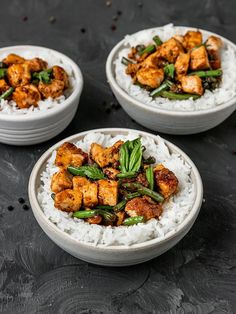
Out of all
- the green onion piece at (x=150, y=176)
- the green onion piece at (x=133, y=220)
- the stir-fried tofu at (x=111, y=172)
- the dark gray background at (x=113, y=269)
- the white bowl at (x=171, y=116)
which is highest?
the green onion piece at (x=150, y=176)

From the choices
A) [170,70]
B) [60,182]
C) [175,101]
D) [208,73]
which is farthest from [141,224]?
[208,73]

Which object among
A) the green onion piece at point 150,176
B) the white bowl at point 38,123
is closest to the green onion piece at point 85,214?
the green onion piece at point 150,176

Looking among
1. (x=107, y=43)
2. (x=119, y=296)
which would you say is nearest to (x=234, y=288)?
(x=119, y=296)

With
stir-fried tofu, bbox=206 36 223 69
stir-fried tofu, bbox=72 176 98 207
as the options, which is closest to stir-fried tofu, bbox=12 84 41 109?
stir-fried tofu, bbox=72 176 98 207

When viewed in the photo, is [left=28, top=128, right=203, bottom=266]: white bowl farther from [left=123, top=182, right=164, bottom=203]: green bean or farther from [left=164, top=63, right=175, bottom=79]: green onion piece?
[left=164, top=63, right=175, bottom=79]: green onion piece

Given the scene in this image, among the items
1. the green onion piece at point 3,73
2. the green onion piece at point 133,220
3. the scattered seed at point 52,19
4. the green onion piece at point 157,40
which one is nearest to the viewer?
the green onion piece at point 133,220

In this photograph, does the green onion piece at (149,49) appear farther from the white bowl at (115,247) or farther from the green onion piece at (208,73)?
the white bowl at (115,247)
